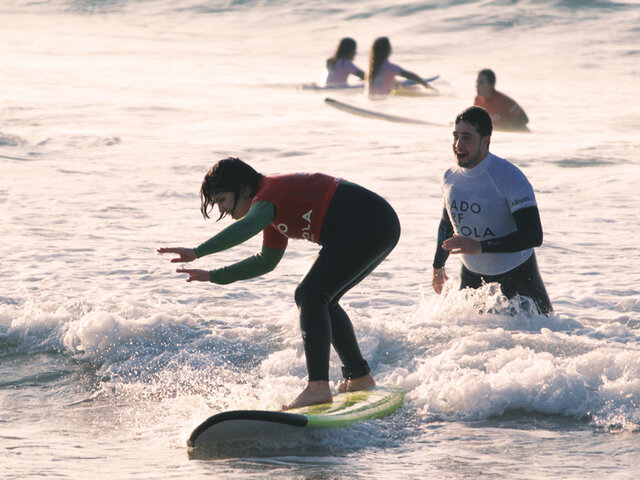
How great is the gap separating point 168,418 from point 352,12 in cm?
3038

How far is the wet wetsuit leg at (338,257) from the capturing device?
4570mm

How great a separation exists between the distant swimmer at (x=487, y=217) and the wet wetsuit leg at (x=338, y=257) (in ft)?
1.52

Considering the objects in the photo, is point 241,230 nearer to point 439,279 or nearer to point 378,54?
point 439,279

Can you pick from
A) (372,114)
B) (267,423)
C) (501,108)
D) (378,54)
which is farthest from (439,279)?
(378,54)

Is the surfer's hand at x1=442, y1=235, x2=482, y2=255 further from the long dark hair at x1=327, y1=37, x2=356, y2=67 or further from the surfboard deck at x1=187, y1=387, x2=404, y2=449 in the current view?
the long dark hair at x1=327, y1=37, x2=356, y2=67

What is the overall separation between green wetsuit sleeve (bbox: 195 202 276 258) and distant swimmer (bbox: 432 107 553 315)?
43.5 inches

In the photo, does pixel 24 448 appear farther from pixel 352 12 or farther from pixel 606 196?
pixel 352 12

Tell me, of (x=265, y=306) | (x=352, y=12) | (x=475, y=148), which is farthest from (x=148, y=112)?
(x=352, y=12)

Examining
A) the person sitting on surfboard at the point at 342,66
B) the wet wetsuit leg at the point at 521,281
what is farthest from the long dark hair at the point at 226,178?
the person sitting on surfboard at the point at 342,66

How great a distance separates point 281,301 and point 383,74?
12.5 metres

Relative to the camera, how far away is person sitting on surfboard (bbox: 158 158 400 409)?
4473 mm

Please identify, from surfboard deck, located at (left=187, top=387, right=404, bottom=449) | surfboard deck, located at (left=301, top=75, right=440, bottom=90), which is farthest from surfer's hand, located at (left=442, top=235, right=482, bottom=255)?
surfboard deck, located at (left=301, top=75, right=440, bottom=90)

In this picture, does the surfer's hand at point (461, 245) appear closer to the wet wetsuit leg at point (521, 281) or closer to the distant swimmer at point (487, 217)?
the distant swimmer at point (487, 217)

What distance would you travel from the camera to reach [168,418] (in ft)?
16.6
